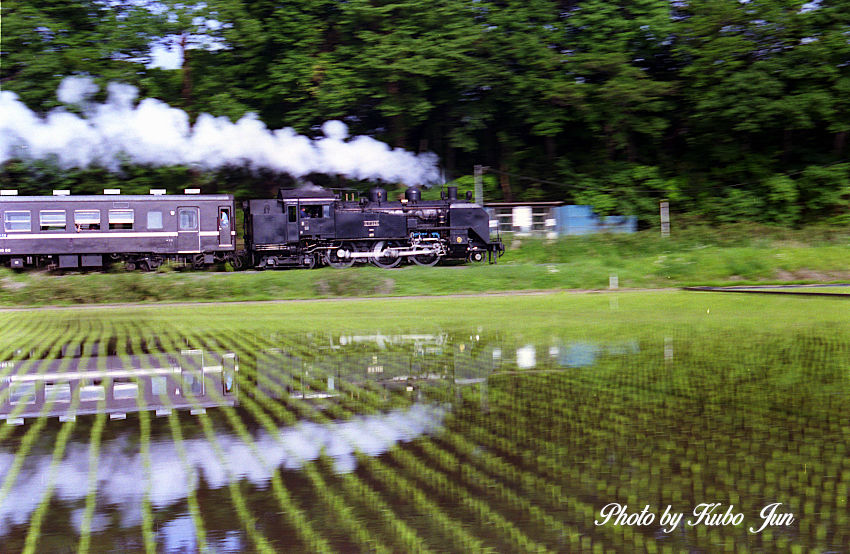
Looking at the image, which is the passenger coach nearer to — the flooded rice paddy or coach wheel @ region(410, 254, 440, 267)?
coach wheel @ region(410, 254, 440, 267)

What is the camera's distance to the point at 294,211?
30.7 meters

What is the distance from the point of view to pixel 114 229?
95.8ft

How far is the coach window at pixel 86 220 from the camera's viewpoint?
28.8m

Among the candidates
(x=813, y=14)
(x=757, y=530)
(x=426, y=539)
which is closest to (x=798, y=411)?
(x=757, y=530)

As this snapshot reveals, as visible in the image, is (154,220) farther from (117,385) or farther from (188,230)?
(117,385)

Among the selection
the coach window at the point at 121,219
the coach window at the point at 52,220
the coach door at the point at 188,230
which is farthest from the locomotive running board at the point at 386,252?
the coach window at the point at 52,220

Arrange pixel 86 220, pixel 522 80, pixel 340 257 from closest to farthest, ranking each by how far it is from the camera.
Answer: pixel 86 220 → pixel 340 257 → pixel 522 80

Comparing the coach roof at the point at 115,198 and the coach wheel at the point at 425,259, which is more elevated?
the coach roof at the point at 115,198

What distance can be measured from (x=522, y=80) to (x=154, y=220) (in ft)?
69.8

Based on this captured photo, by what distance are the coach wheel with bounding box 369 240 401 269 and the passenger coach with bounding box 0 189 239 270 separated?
223 inches

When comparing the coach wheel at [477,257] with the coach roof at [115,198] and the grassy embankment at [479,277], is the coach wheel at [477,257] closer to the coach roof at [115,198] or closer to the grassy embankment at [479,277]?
the grassy embankment at [479,277]

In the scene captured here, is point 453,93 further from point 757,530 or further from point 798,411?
point 757,530

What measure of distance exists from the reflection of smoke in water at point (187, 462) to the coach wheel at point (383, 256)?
77.9ft

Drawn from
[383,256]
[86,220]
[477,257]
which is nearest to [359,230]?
[383,256]
